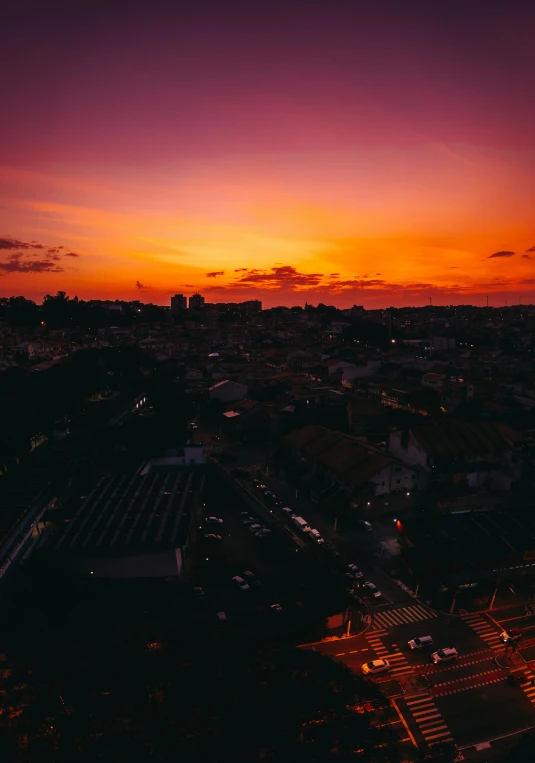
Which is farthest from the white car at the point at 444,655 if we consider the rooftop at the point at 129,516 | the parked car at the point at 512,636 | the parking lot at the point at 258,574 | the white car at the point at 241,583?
the rooftop at the point at 129,516

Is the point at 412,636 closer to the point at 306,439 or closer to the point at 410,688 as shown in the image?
the point at 410,688

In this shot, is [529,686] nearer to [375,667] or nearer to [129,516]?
[375,667]

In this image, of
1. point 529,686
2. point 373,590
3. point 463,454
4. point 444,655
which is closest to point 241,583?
point 373,590

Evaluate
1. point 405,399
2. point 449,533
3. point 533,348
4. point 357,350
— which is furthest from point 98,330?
point 449,533

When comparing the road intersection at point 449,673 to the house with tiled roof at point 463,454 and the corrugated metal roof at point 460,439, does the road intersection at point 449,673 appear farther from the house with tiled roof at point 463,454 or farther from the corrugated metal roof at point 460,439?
the corrugated metal roof at point 460,439

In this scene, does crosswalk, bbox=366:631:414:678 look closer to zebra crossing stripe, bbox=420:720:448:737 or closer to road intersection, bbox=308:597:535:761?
road intersection, bbox=308:597:535:761
